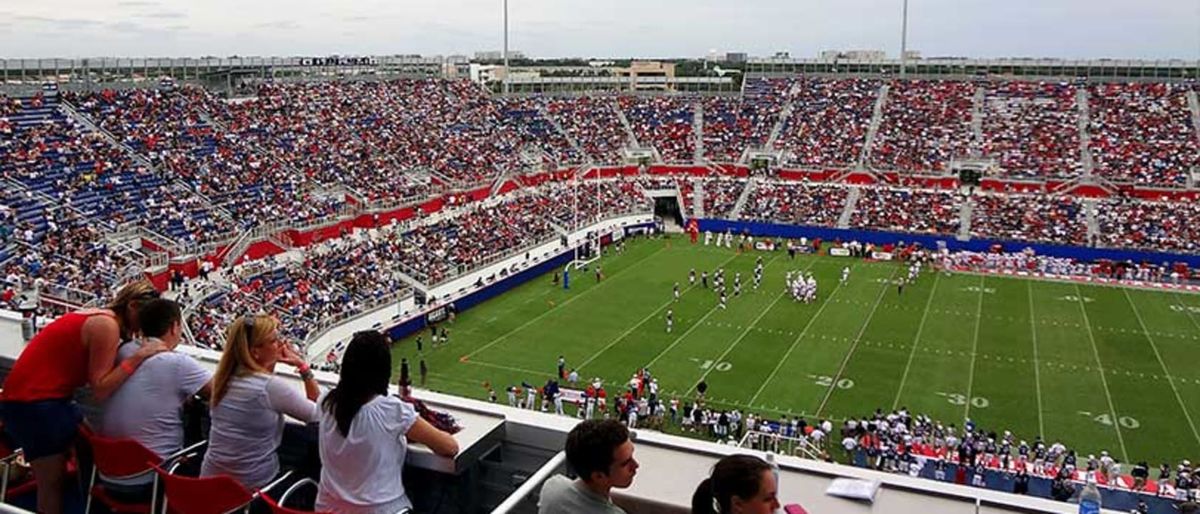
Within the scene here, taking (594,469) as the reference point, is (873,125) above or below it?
above

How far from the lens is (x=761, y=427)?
19734 mm

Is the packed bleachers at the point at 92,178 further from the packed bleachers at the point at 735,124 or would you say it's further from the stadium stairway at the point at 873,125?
the stadium stairway at the point at 873,125

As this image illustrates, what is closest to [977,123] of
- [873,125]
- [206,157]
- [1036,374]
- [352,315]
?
[873,125]

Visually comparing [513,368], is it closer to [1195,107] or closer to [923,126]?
[923,126]

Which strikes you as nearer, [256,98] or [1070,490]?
[1070,490]

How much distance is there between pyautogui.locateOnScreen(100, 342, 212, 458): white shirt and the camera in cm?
445

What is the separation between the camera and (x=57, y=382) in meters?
4.43

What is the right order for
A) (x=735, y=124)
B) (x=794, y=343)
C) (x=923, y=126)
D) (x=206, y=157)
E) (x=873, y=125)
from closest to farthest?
(x=794, y=343) < (x=206, y=157) < (x=923, y=126) < (x=873, y=125) < (x=735, y=124)

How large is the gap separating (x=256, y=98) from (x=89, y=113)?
9.49 m

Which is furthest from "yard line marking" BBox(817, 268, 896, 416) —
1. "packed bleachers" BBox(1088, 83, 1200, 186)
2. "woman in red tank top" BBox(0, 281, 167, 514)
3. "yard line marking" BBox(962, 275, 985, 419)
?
"woman in red tank top" BBox(0, 281, 167, 514)

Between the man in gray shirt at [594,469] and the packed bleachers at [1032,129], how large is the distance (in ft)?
159

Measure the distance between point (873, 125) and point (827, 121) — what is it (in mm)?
2594

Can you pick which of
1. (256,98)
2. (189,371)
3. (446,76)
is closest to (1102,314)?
(189,371)

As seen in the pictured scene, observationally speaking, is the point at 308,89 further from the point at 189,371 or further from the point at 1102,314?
the point at 189,371
